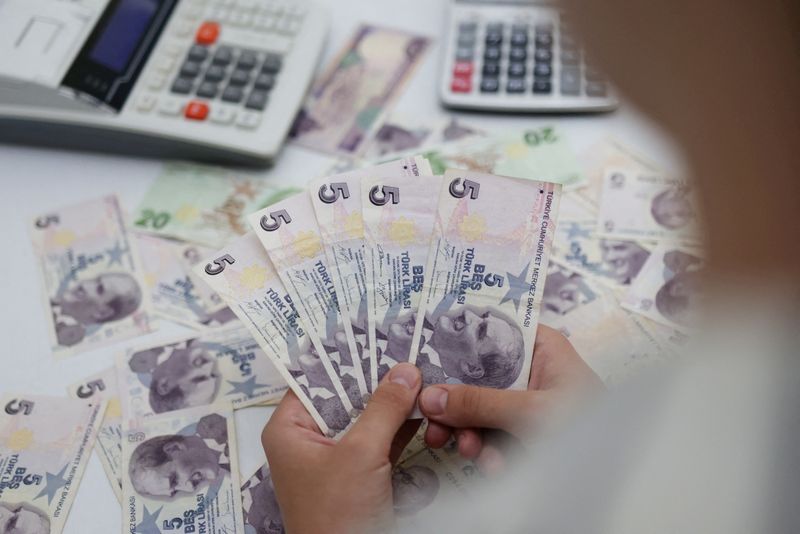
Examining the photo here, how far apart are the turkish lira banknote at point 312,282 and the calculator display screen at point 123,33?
32 cm

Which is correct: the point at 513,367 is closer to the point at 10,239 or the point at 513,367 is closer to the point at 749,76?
the point at 749,76

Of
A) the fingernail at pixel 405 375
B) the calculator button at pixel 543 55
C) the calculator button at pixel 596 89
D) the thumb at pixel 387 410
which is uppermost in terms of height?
the calculator button at pixel 543 55

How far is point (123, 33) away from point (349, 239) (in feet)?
1.31

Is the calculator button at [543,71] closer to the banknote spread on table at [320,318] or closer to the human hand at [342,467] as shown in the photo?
the banknote spread on table at [320,318]

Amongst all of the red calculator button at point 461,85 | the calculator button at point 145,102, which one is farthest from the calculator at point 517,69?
the calculator button at point 145,102

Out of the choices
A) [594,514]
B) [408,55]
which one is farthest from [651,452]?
[408,55]

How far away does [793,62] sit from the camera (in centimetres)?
34

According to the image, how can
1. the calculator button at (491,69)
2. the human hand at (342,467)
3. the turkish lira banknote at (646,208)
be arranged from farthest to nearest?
the calculator button at (491,69)
the turkish lira banknote at (646,208)
the human hand at (342,467)

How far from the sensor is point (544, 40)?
2.94 feet

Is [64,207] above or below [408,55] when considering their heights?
below

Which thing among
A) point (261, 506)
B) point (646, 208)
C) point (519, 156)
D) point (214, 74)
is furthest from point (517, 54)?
point (261, 506)

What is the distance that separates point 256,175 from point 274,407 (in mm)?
277

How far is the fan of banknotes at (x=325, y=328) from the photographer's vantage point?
24.7 inches

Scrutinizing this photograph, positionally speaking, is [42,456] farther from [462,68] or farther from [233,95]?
[462,68]
